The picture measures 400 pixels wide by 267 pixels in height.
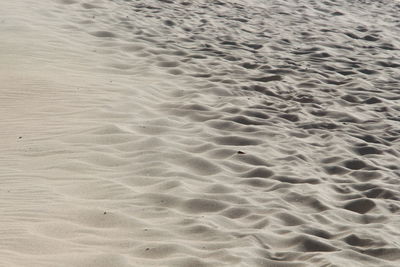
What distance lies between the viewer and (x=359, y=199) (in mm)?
5926

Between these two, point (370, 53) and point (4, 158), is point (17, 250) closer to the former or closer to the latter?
point (4, 158)

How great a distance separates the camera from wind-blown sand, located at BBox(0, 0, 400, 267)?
500 centimetres

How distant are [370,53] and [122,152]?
5.68 meters

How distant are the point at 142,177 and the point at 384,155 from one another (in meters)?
2.62

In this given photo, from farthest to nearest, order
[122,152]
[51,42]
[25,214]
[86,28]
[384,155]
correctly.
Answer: [86,28] < [51,42] < [384,155] < [122,152] < [25,214]

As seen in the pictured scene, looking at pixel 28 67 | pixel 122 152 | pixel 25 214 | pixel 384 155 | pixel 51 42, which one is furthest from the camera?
pixel 51 42

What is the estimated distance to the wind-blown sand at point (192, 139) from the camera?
16.4ft

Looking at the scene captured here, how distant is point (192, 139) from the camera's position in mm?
7070

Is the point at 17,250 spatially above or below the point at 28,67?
above

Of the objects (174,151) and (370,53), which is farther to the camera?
(370,53)

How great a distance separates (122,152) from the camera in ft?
21.7

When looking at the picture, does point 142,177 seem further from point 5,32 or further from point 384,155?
point 5,32

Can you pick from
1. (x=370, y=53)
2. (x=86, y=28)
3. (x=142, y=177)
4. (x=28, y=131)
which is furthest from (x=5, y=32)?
(x=370, y=53)

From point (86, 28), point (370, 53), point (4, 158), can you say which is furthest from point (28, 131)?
point (370, 53)
